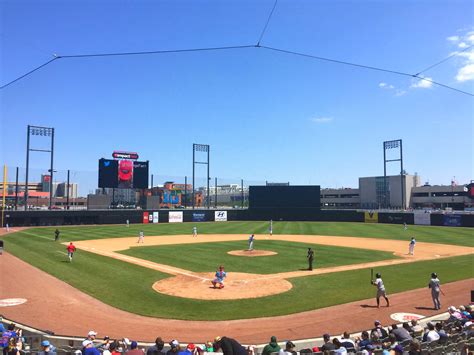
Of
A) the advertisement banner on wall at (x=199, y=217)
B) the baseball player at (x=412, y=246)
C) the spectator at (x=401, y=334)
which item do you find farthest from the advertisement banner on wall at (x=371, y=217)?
the spectator at (x=401, y=334)

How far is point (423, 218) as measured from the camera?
58000 mm

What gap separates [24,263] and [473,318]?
25.9 m

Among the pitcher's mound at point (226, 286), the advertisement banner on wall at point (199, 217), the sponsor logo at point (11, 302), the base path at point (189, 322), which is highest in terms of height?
the advertisement banner on wall at point (199, 217)

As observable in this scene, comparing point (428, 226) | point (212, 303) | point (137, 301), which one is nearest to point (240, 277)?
point (212, 303)

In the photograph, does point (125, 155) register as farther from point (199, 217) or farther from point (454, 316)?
point (454, 316)

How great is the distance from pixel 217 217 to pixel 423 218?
35218 mm

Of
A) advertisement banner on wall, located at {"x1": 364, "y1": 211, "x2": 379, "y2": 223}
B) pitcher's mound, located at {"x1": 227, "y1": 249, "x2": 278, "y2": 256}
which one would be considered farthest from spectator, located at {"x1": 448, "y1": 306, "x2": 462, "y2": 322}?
advertisement banner on wall, located at {"x1": 364, "y1": 211, "x2": 379, "y2": 223}

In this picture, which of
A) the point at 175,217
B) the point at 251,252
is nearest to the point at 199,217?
the point at 175,217

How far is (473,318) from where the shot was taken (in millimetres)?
11539

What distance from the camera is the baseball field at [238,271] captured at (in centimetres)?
1567

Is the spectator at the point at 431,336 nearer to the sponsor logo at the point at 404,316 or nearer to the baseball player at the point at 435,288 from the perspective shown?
the sponsor logo at the point at 404,316

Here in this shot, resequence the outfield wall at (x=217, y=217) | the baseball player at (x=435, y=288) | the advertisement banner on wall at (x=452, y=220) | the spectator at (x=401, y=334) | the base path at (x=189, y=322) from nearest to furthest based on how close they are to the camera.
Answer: the spectator at (x=401, y=334) < the base path at (x=189, y=322) < the baseball player at (x=435, y=288) < the advertisement banner on wall at (x=452, y=220) < the outfield wall at (x=217, y=217)

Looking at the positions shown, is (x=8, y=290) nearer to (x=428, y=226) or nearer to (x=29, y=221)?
(x=29, y=221)

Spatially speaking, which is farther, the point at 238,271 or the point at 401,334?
the point at 238,271
